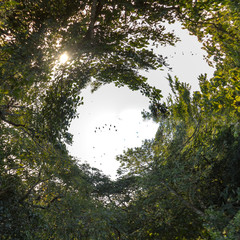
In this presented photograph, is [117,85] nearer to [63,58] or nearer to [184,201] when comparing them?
[63,58]

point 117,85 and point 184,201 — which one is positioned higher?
point 117,85

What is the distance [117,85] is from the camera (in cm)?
959

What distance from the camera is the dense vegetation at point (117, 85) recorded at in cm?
597

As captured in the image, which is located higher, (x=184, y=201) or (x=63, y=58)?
(x=63, y=58)

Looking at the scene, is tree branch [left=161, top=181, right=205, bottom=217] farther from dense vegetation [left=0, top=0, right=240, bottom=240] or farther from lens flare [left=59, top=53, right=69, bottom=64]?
lens flare [left=59, top=53, right=69, bottom=64]

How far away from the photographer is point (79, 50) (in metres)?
6.88

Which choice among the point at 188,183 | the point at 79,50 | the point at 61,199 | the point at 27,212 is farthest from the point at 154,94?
the point at 27,212

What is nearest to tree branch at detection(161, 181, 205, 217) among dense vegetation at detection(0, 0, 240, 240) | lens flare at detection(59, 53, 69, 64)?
dense vegetation at detection(0, 0, 240, 240)

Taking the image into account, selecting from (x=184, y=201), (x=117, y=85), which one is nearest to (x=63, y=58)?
(x=117, y=85)

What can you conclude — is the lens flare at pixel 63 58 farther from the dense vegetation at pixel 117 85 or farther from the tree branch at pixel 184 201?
the tree branch at pixel 184 201

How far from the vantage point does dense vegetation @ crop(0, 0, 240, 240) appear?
597cm

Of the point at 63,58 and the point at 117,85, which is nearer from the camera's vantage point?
the point at 63,58

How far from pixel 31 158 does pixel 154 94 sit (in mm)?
5868

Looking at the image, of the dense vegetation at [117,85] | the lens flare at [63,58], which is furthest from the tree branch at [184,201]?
the lens flare at [63,58]
